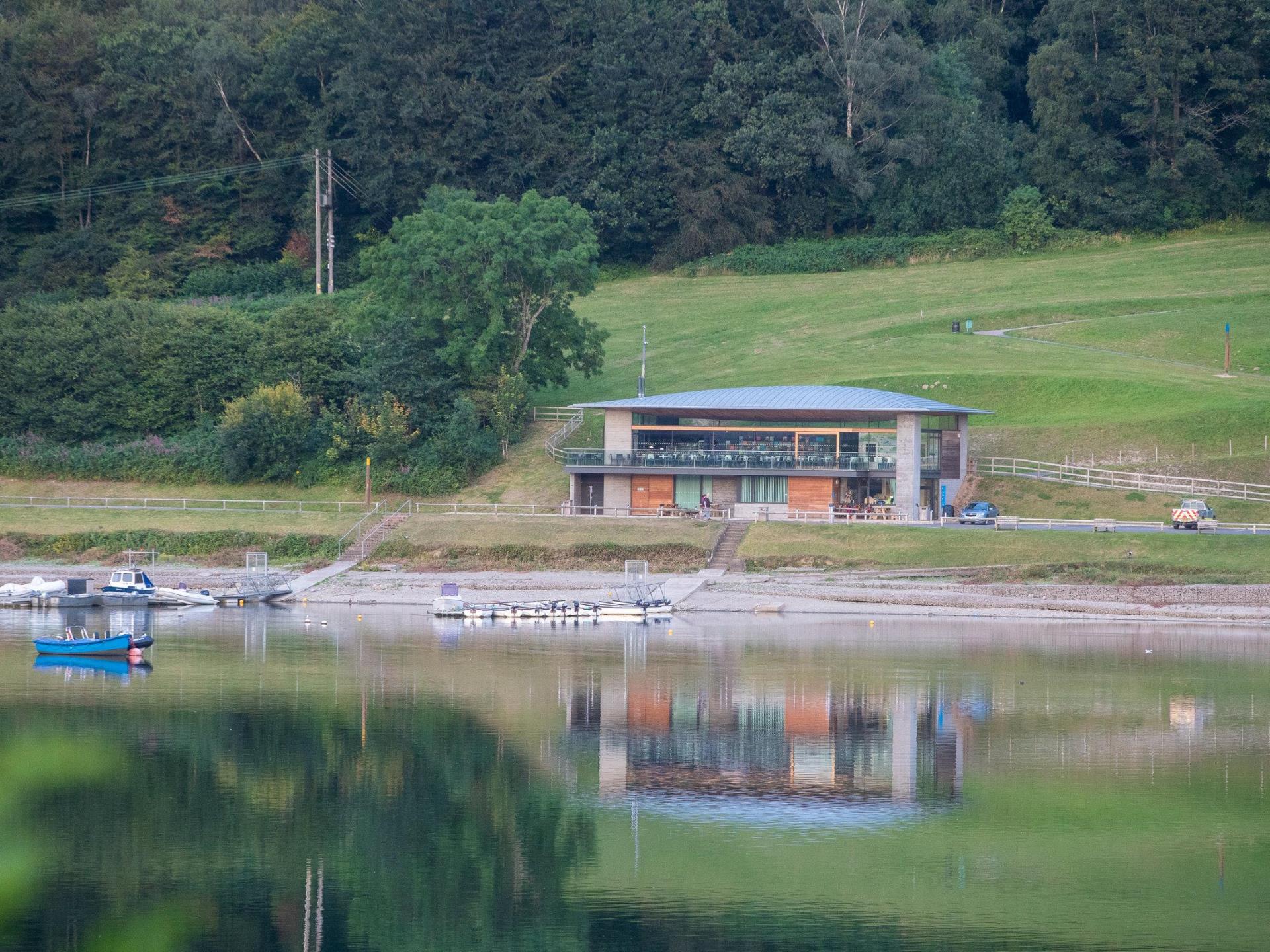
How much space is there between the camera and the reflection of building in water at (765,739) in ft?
127

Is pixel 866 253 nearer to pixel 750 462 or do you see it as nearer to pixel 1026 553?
pixel 750 462

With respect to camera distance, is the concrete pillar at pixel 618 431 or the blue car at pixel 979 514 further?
the concrete pillar at pixel 618 431

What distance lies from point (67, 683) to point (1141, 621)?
38469 millimetres

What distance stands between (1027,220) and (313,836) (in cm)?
10245

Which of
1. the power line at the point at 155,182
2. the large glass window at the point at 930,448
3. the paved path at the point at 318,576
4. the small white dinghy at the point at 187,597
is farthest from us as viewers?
the power line at the point at 155,182

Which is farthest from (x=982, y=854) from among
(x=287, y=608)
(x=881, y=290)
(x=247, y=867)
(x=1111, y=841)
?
(x=881, y=290)

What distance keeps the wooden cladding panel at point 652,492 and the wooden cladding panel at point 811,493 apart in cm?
598

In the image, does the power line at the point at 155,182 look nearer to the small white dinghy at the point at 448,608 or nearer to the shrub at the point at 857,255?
the shrub at the point at 857,255

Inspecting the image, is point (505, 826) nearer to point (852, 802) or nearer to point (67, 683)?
point (852, 802)

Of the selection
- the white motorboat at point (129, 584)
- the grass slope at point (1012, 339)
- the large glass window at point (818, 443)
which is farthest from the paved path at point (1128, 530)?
the white motorboat at point (129, 584)

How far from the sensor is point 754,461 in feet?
260

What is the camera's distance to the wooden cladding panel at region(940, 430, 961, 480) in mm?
81312

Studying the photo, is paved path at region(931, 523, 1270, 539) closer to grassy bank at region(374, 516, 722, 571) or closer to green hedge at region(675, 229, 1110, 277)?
grassy bank at region(374, 516, 722, 571)

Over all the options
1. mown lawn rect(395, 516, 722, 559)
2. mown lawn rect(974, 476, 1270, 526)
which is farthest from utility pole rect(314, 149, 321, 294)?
mown lawn rect(974, 476, 1270, 526)
